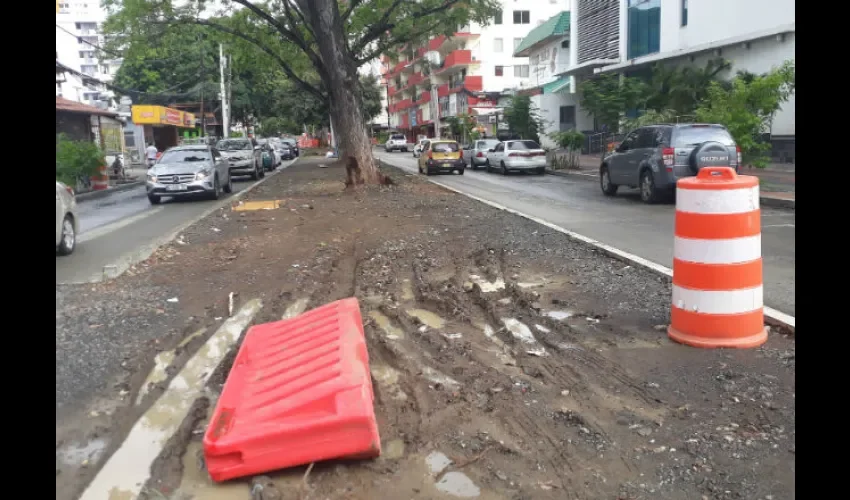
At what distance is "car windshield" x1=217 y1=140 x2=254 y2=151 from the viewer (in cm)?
2858

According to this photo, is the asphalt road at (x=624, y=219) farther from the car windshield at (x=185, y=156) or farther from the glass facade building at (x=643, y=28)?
the glass facade building at (x=643, y=28)

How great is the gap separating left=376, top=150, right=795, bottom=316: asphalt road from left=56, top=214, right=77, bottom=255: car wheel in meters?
7.73

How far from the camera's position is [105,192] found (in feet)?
80.6

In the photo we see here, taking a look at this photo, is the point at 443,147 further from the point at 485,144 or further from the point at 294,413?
the point at 294,413

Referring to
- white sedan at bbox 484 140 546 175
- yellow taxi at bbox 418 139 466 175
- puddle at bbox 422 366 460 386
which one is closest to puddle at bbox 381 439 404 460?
puddle at bbox 422 366 460 386

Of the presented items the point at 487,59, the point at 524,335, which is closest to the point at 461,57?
the point at 487,59

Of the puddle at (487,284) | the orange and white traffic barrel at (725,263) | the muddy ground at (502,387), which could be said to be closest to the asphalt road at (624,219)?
the muddy ground at (502,387)

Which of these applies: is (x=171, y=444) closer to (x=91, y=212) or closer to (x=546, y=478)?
(x=546, y=478)

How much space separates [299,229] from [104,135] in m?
24.6

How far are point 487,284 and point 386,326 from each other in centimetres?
189

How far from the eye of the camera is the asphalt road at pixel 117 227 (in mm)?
9016

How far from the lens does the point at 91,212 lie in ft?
60.6
